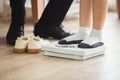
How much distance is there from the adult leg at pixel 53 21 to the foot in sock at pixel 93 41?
0.37m

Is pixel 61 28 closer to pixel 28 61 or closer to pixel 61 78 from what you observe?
pixel 28 61

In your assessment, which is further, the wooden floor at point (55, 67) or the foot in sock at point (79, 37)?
the foot in sock at point (79, 37)

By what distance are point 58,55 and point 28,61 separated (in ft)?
0.50

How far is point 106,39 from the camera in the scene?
1722mm

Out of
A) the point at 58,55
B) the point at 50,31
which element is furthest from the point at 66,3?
the point at 58,55

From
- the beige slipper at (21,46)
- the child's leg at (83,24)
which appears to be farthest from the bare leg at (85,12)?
the beige slipper at (21,46)

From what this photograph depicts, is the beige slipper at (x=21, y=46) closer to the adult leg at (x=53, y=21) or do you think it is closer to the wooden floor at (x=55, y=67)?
the wooden floor at (x=55, y=67)

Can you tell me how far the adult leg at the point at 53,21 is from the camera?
1713 mm

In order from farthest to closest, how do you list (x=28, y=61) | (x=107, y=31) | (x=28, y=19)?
(x=28, y=19) → (x=107, y=31) → (x=28, y=61)

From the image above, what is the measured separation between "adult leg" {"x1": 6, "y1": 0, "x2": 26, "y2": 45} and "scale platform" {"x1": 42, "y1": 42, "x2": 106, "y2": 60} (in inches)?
11.8

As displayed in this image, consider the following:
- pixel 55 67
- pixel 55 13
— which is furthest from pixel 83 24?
pixel 55 13

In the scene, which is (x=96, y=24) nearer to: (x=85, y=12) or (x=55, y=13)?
(x=85, y=12)

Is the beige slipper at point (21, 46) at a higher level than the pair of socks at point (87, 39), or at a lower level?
lower

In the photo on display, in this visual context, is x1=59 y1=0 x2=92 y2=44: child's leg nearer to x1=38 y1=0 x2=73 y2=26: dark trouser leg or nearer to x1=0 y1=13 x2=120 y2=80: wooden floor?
x1=0 y1=13 x2=120 y2=80: wooden floor
